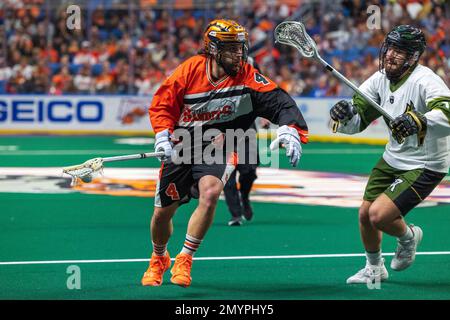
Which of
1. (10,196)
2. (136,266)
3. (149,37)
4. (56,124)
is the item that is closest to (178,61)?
(149,37)

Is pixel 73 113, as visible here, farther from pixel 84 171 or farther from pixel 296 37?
pixel 296 37

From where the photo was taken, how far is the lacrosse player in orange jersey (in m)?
6.21

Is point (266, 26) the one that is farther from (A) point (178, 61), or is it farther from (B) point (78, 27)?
(B) point (78, 27)

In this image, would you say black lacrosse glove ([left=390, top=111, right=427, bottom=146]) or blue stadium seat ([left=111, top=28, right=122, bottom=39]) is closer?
black lacrosse glove ([left=390, top=111, right=427, bottom=146])

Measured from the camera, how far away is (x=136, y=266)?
7.02 metres

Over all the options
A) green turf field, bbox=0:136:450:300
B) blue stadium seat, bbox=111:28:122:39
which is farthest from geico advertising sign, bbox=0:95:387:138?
green turf field, bbox=0:136:450:300

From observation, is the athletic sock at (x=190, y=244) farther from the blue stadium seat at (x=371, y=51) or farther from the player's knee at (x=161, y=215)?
the blue stadium seat at (x=371, y=51)

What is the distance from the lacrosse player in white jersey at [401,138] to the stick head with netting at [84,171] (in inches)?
62.1

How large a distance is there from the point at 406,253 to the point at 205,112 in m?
1.61

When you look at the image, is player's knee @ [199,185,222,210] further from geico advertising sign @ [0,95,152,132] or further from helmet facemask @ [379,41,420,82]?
geico advertising sign @ [0,95,152,132]

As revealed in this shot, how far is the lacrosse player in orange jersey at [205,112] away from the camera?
20.4 ft

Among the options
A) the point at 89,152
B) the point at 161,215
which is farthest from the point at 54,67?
the point at 161,215

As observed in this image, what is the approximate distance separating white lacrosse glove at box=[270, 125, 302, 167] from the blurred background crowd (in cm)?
1209

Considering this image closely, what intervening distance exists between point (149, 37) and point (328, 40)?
154 inches
